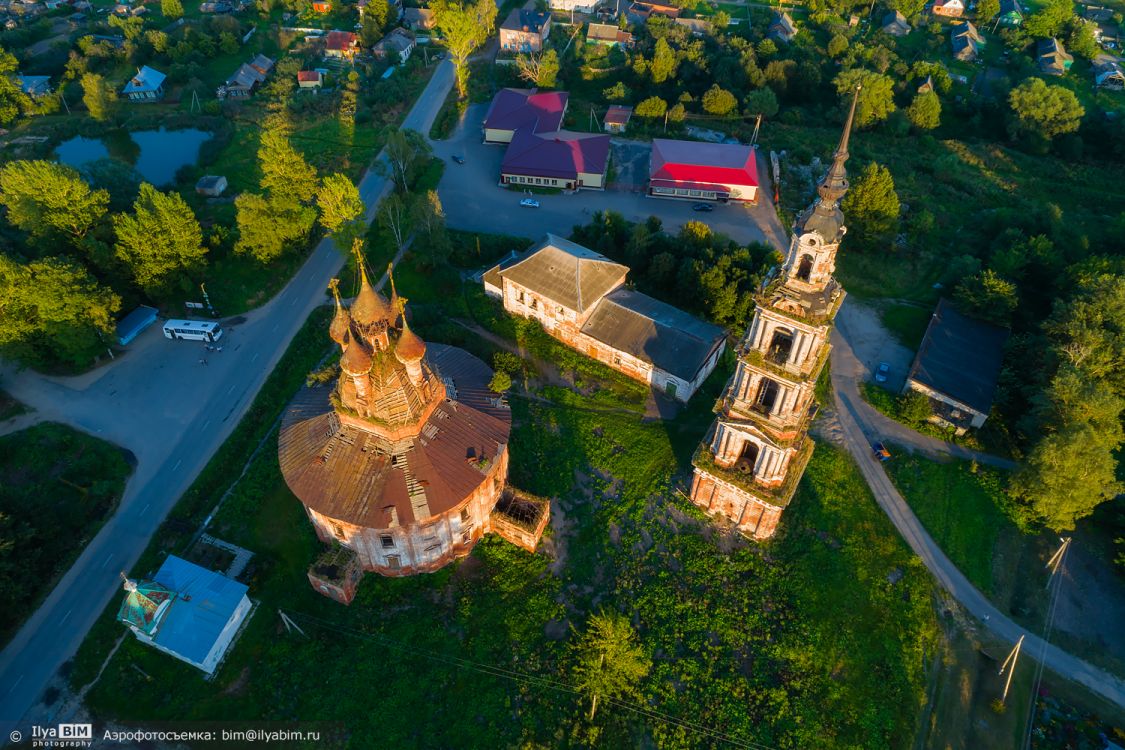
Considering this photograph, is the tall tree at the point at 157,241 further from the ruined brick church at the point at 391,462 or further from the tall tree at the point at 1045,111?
the tall tree at the point at 1045,111

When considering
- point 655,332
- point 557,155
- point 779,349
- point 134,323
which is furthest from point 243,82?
point 779,349

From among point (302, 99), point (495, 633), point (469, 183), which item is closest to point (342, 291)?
point (469, 183)

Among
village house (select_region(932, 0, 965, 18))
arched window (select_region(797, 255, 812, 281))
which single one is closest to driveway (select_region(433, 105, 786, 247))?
arched window (select_region(797, 255, 812, 281))

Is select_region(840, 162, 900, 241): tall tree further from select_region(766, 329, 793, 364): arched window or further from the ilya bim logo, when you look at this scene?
the ilya bim logo

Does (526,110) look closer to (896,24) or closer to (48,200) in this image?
(48,200)

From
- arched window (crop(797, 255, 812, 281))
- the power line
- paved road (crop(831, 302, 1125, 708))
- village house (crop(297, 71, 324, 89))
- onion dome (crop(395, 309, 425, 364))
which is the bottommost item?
the power line

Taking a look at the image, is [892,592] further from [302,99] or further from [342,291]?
[302,99]
